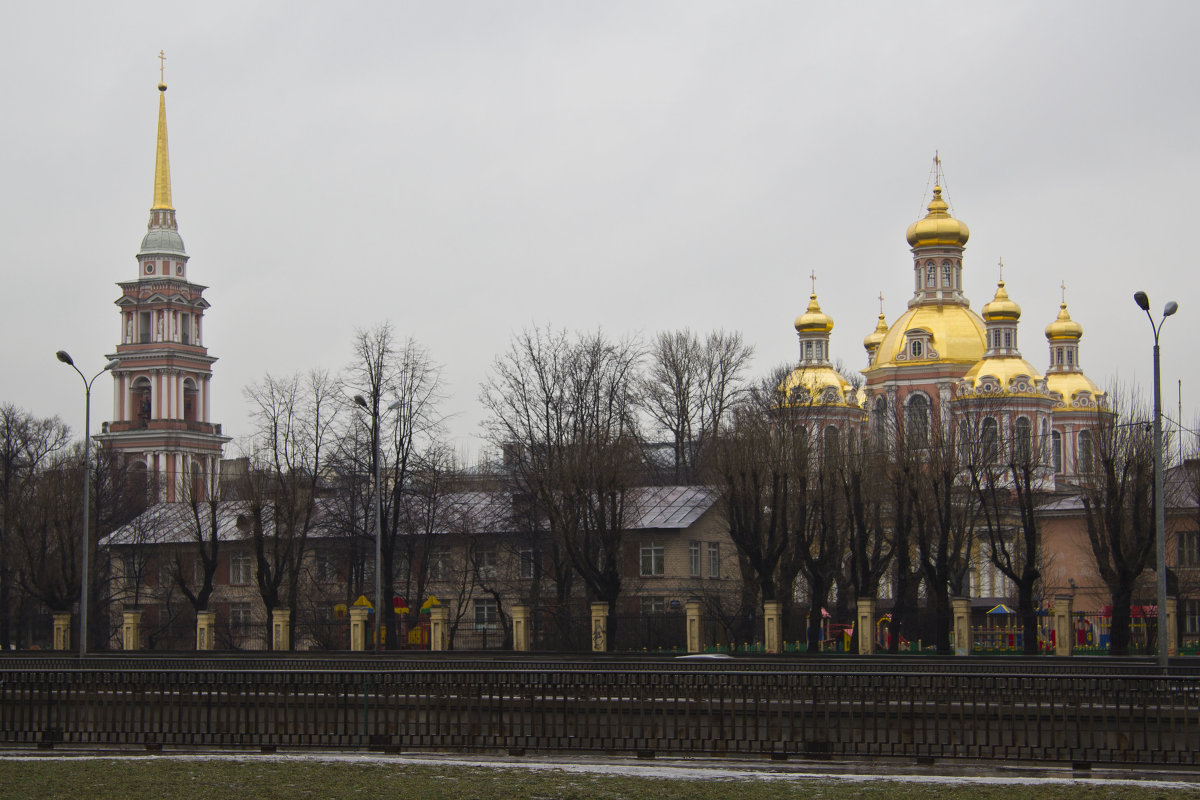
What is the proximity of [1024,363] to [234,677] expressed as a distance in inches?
2980

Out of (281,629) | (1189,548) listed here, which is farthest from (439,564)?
(1189,548)

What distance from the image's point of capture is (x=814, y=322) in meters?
97.3

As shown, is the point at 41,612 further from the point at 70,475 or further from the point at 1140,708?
the point at 1140,708

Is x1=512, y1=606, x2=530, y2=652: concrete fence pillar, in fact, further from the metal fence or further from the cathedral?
the cathedral

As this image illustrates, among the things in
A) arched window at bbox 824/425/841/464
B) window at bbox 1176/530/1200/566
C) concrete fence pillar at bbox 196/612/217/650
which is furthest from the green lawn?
window at bbox 1176/530/1200/566

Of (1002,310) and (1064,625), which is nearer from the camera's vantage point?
(1064,625)

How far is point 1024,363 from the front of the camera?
87562 millimetres

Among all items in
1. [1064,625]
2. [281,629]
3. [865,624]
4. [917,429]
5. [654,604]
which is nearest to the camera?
[1064,625]

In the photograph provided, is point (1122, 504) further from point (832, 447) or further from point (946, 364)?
point (946, 364)

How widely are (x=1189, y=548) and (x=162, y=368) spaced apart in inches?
2446

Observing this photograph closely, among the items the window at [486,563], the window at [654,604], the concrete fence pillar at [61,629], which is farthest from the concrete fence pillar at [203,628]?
the window at [654,604]

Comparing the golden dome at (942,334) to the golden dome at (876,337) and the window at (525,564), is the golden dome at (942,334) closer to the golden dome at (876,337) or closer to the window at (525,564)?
the golden dome at (876,337)

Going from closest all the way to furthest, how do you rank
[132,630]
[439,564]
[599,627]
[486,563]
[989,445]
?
[599,627]
[132,630]
[989,445]
[486,563]
[439,564]

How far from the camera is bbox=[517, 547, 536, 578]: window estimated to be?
53.8 meters
